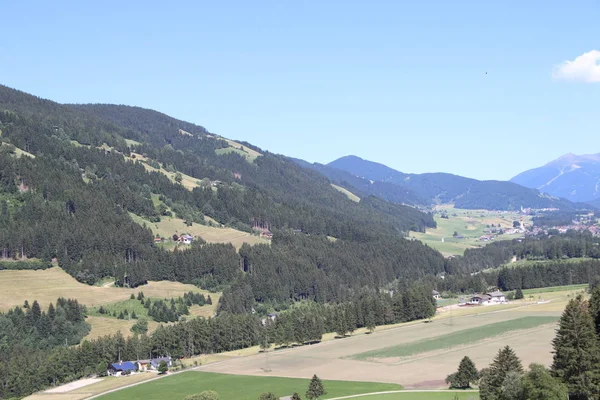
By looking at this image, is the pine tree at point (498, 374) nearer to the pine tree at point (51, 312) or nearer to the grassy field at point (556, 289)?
the pine tree at point (51, 312)

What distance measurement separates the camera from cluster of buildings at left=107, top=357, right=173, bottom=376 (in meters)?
111

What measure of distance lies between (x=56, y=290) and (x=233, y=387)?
7664cm

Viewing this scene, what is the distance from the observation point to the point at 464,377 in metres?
81.6

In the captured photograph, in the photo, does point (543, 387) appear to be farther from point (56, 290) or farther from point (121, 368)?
point (56, 290)

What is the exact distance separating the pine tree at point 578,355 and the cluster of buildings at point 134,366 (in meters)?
66.0

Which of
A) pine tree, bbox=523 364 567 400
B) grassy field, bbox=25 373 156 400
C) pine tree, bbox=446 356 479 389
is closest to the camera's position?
pine tree, bbox=523 364 567 400

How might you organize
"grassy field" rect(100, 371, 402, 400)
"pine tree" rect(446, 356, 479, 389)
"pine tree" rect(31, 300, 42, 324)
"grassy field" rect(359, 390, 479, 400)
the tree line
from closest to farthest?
the tree line, "grassy field" rect(359, 390, 479, 400), "pine tree" rect(446, 356, 479, 389), "grassy field" rect(100, 371, 402, 400), "pine tree" rect(31, 300, 42, 324)

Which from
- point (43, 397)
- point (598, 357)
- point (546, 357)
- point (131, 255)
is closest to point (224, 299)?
point (131, 255)

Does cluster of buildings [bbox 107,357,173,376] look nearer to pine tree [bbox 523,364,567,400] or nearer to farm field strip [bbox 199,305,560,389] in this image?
farm field strip [bbox 199,305,560,389]

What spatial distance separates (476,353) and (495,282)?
9374cm

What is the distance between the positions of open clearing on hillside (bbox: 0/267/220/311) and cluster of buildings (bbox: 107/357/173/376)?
38421 mm

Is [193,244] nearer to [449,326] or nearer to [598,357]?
[449,326]

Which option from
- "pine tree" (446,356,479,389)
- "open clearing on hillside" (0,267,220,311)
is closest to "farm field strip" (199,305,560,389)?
"pine tree" (446,356,479,389)

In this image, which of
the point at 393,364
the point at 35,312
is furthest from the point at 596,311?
the point at 35,312
